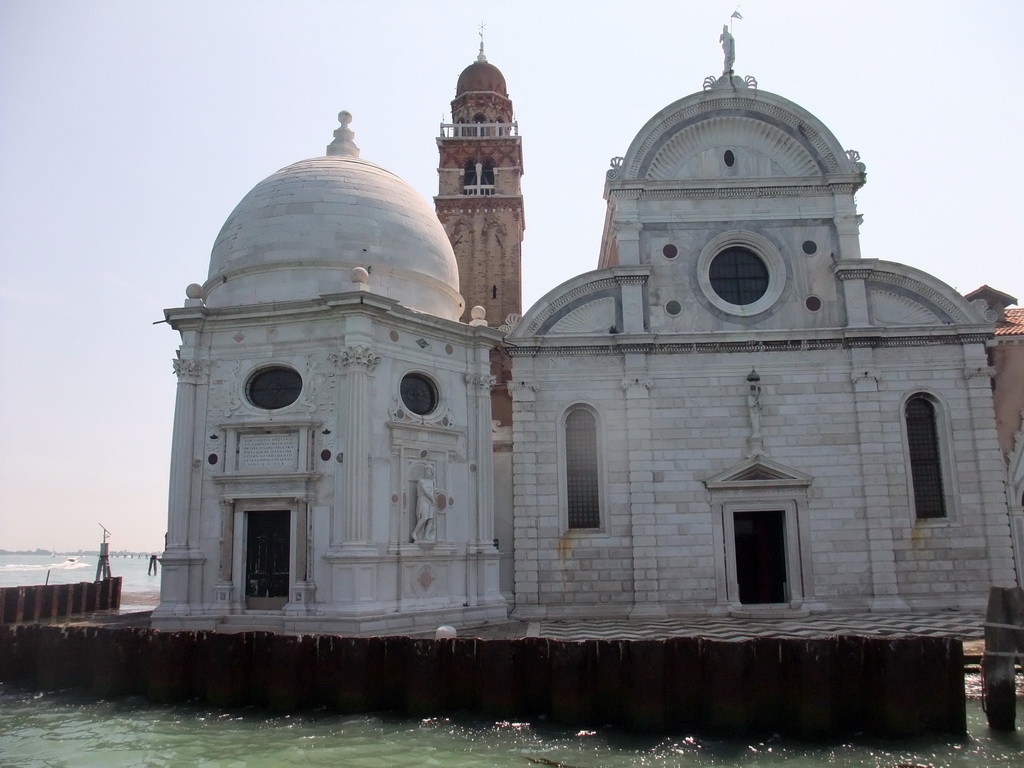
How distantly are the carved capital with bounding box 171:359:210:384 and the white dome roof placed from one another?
1826mm

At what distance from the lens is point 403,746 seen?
38.7 ft

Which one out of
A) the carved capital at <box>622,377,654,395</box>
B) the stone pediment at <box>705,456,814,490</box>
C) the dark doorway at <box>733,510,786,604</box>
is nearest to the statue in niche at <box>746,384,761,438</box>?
the stone pediment at <box>705,456,814,490</box>

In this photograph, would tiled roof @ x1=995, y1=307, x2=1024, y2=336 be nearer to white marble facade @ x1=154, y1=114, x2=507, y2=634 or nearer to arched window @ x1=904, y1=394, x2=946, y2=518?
arched window @ x1=904, y1=394, x2=946, y2=518

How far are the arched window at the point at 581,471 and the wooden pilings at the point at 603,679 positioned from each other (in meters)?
9.05

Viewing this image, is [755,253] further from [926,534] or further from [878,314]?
[926,534]

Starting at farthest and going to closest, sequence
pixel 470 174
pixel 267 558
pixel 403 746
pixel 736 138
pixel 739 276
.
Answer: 1. pixel 470 174
2. pixel 736 138
3. pixel 739 276
4. pixel 267 558
5. pixel 403 746

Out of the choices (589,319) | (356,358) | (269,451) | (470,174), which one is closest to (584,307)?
(589,319)

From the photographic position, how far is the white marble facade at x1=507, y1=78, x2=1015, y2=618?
2138cm

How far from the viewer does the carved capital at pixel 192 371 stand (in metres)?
19.8

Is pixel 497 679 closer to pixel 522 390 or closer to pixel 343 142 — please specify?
pixel 522 390

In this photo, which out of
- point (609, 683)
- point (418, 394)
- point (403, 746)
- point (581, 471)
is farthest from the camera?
point (581, 471)

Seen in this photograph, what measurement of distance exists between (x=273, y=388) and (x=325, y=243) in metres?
3.77

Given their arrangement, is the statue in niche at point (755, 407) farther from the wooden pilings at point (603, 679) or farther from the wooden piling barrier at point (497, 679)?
the wooden piling barrier at point (497, 679)

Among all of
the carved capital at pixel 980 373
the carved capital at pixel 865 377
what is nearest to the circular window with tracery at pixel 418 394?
the carved capital at pixel 865 377
